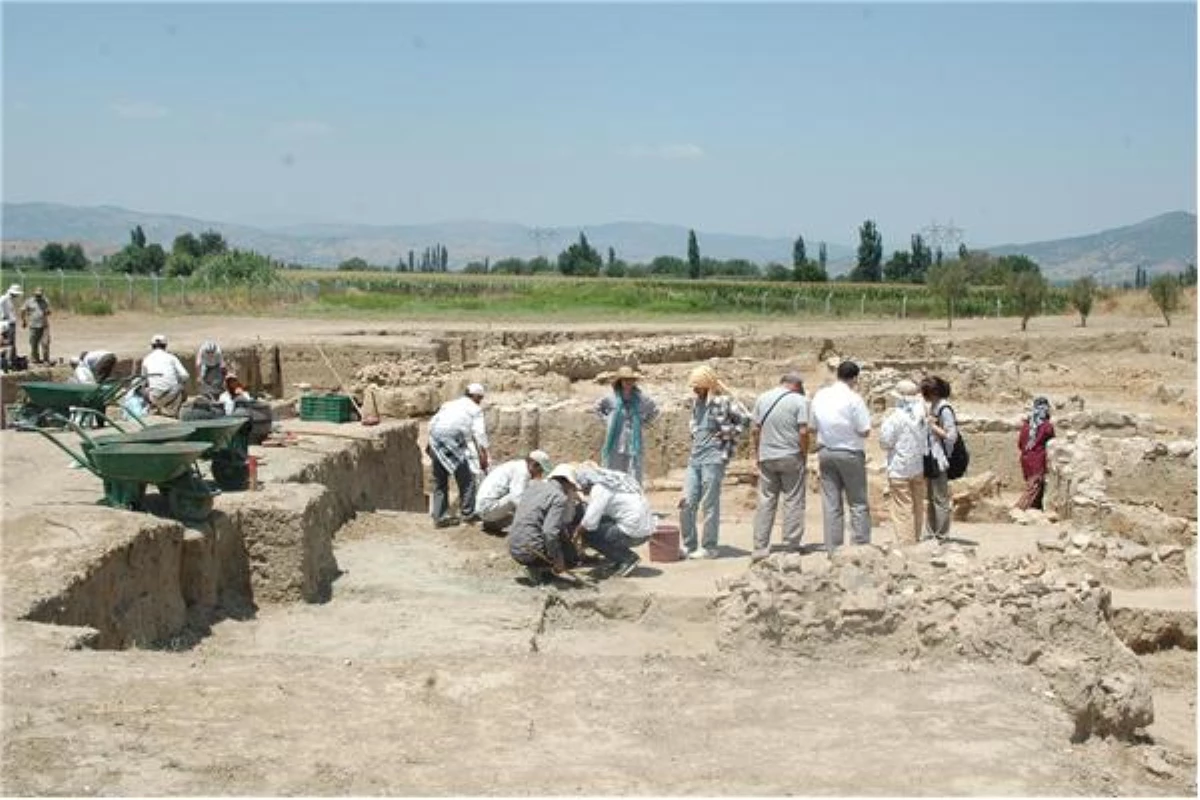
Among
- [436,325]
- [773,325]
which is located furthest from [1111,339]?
[436,325]

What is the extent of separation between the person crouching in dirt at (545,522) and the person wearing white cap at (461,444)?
5.72 ft

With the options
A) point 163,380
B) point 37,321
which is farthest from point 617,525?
point 37,321

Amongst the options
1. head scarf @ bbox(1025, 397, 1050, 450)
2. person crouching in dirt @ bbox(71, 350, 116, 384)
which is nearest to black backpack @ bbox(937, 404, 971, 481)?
head scarf @ bbox(1025, 397, 1050, 450)

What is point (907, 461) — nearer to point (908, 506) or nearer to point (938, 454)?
point (938, 454)

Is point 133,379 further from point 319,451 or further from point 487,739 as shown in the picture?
point 487,739

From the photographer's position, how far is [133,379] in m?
12.9

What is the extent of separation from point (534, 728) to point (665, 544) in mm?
4485

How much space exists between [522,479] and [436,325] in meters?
21.3

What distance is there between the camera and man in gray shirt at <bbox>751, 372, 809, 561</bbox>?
9.78 m

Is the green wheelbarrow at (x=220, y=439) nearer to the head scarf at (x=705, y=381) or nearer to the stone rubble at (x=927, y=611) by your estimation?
the head scarf at (x=705, y=381)

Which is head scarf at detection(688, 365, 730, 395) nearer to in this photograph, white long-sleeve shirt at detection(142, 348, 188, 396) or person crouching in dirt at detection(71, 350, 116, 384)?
white long-sleeve shirt at detection(142, 348, 188, 396)

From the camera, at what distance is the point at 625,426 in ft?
36.0

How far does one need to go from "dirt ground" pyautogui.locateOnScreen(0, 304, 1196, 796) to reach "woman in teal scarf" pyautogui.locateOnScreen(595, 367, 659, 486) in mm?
2478

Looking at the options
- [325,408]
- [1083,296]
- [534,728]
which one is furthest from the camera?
[1083,296]
